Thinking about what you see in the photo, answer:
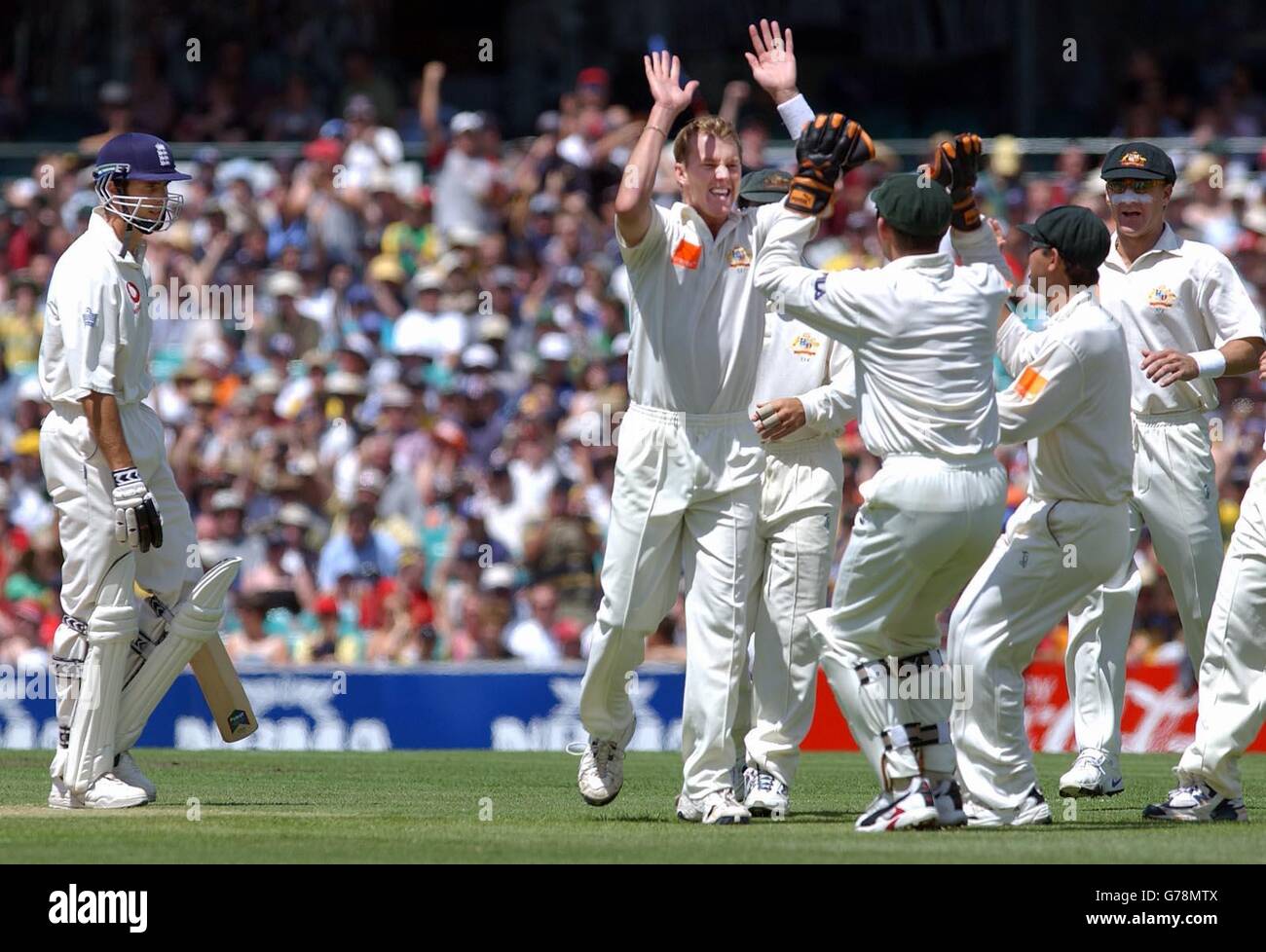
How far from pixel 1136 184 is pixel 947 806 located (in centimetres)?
330

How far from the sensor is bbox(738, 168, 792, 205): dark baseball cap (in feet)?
31.9

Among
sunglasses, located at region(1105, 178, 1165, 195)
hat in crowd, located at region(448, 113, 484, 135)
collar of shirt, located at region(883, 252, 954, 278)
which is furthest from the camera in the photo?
hat in crowd, located at region(448, 113, 484, 135)

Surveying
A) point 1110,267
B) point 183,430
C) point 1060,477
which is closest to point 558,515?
point 183,430

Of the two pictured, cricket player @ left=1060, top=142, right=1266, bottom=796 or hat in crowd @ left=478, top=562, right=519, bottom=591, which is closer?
cricket player @ left=1060, top=142, right=1266, bottom=796

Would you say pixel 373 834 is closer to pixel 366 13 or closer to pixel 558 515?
pixel 558 515

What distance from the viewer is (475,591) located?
627 inches

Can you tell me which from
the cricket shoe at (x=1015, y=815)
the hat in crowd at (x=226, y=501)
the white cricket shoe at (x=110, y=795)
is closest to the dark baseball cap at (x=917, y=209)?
the cricket shoe at (x=1015, y=815)

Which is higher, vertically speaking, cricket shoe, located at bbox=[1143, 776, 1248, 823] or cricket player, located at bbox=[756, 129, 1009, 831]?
cricket player, located at bbox=[756, 129, 1009, 831]

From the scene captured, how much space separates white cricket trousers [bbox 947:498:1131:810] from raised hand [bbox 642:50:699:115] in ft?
6.98

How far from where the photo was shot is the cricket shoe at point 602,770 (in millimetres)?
8938

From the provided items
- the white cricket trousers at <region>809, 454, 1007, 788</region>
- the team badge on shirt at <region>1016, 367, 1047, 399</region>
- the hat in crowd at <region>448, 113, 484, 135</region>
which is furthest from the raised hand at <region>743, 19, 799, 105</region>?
the hat in crowd at <region>448, 113, 484, 135</region>

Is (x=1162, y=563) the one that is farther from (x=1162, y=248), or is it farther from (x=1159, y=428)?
(x=1162, y=248)

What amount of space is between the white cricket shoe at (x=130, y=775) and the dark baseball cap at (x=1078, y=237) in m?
4.42

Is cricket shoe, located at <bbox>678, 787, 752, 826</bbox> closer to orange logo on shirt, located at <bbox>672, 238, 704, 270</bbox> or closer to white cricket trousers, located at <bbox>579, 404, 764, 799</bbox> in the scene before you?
white cricket trousers, located at <bbox>579, 404, 764, 799</bbox>
